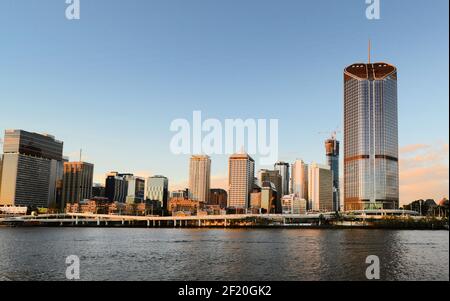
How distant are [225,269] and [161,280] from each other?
462 inches

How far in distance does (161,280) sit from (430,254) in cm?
5685

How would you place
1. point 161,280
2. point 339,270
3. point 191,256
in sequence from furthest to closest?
point 191,256
point 339,270
point 161,280

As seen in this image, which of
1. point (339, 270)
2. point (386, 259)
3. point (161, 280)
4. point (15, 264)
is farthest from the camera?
point (386, 259)
